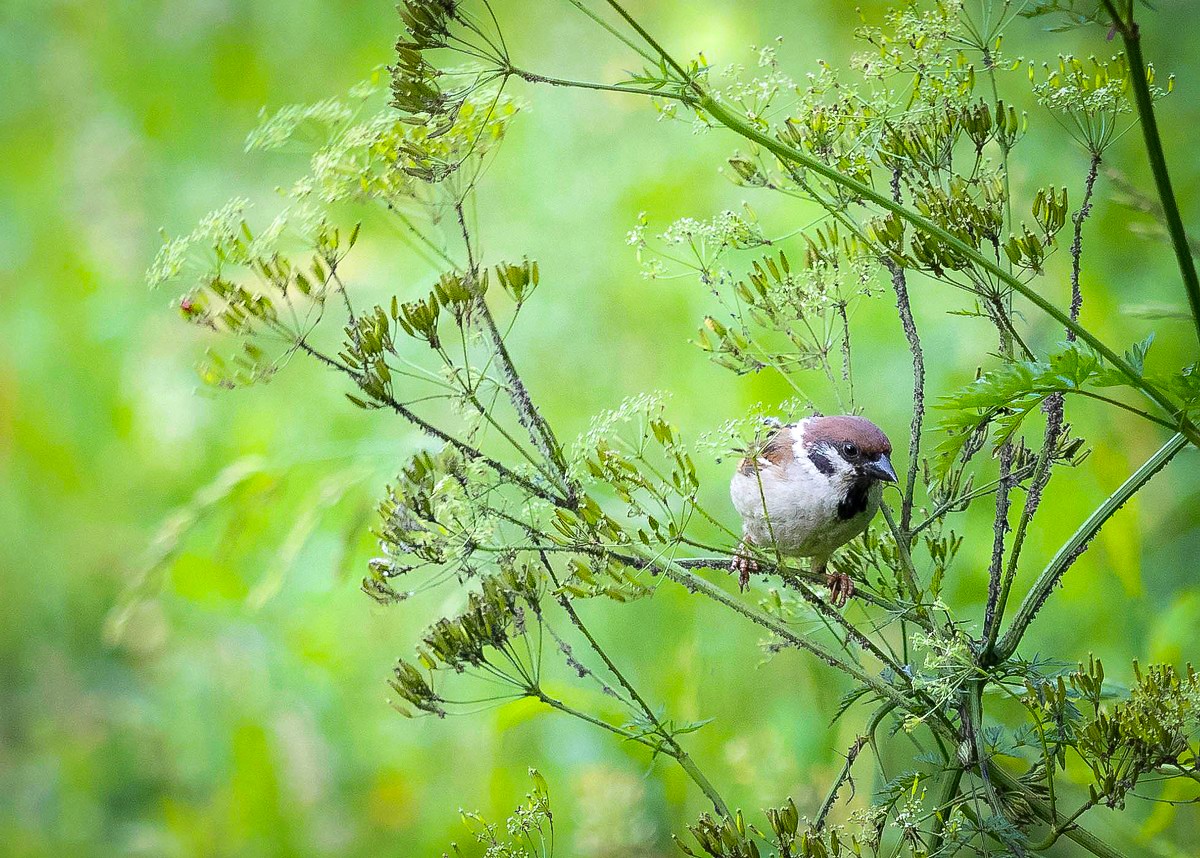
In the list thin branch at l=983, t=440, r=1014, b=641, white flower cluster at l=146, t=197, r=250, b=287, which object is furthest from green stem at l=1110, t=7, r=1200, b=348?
white flower cluster at l=146, t=197, r=250, b=287

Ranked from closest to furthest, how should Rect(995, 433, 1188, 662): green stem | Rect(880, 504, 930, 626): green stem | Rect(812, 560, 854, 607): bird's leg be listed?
A: Rect(995, 433, 1188, 662): green stem
Rect(880, 504, 930, 626): green stem
Rect(812, 560, 854, 607): bird's leg

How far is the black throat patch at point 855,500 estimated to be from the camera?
4.17 feet

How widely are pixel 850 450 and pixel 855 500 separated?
7 cm

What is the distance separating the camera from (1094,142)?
912 millimetres

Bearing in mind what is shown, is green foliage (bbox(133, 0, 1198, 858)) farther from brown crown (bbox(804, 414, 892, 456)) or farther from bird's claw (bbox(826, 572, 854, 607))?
brown crown (bbox(804, 414, 892, 456))

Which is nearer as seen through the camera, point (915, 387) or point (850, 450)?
point (915, 387)

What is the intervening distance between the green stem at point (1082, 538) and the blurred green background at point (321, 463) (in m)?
0.59

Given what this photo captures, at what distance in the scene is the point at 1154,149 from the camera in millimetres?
635

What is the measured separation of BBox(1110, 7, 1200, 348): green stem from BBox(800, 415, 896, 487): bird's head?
0.57m

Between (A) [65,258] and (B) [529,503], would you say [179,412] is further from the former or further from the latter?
(B) [529,503]

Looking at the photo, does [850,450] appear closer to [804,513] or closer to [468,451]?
[804,513]

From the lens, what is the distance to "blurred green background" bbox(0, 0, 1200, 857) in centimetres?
164

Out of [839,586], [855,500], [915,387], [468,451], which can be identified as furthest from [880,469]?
[468,451]

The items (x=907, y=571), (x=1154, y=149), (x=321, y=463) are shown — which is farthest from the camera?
(x=321, y=463)
